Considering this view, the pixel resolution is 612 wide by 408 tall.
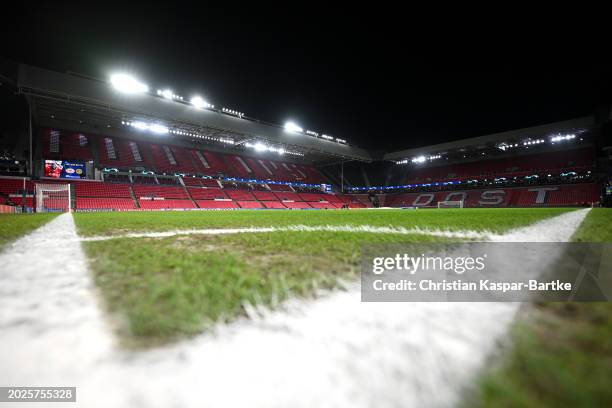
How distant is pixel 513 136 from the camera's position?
1069 inches

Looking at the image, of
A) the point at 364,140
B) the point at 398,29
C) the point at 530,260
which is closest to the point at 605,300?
the point at 530,260

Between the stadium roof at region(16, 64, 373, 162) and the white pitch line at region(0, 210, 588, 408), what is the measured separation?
2456 cm

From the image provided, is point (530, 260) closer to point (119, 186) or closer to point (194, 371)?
point (194, 371)

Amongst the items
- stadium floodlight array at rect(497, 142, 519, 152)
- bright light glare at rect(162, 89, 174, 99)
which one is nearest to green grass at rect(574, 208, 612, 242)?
bright light glare at rect(162, 89, 174, 99)

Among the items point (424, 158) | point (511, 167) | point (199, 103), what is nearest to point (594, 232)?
point (199, 103)

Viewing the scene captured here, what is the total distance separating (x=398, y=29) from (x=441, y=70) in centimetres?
654

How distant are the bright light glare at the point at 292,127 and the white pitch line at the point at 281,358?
103 ft

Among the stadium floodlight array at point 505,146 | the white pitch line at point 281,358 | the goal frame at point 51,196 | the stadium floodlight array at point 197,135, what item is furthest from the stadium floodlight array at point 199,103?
the stadium floodlight array at point 505,146

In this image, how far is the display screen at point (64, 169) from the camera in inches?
787

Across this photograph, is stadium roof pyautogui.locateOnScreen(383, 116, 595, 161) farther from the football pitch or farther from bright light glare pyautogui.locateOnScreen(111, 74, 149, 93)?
the football pitch

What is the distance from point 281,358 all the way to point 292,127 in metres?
32.0

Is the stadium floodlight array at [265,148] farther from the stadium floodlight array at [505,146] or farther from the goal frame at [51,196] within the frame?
the stadium floodlight array at [505,146]

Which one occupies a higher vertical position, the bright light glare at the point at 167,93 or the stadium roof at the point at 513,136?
the bright light glare at the point at 167,93

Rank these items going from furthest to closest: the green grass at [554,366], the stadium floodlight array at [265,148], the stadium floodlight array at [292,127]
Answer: the stadium floodlight array at [265,148] < the stadium floodlight array at [292,127] < the green grass at [554,366]
